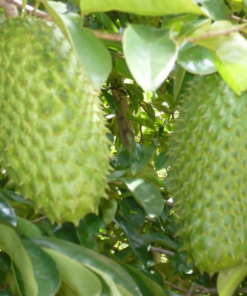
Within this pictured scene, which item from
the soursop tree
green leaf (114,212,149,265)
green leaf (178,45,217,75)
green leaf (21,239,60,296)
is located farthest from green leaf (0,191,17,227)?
green leaf (178,45,217,75)

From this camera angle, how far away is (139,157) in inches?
64.6

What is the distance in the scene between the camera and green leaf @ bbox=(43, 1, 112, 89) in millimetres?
857

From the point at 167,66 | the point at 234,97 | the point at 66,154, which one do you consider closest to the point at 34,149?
the point at 66,154

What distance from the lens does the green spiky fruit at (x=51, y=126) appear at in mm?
1011

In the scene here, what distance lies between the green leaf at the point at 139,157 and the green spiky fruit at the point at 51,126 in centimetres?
50

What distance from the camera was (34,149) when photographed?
3.35ft

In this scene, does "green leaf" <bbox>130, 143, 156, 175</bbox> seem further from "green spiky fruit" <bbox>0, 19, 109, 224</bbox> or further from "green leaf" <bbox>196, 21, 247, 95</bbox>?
"green leaf" <bbox>196, 21, 247, 95</bbox>

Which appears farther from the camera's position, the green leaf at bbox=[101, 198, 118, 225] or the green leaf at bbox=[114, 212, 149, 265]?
the green leaf at bbox=[114, 212, 149, 265]

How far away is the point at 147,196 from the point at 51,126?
394 mm

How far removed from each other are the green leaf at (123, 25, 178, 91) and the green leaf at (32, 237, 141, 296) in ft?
1.60

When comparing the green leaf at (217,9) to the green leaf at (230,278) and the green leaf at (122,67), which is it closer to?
the green leaf at (122,67)

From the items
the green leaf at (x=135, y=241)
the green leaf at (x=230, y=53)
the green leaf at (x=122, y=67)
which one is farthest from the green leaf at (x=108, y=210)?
the green leaf at (x=230, y=53)

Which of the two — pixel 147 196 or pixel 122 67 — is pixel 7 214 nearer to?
pixel 147 196

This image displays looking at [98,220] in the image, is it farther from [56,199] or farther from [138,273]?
[56,199]
